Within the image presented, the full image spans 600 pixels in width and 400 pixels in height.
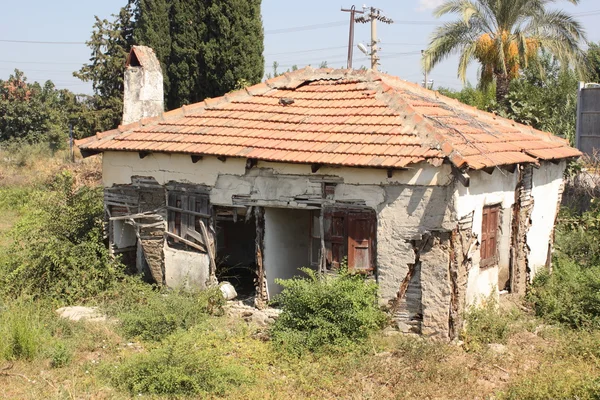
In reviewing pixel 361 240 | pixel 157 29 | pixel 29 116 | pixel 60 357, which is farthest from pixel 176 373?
pixel 29 116

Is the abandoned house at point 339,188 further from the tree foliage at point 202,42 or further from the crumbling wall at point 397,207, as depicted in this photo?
the tree foliage at point 202,42

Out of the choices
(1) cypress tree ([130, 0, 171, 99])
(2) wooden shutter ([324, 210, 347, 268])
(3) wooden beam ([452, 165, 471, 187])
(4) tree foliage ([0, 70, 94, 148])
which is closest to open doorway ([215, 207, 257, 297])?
(2) wooden shutter ([324, 210, 347, 268])

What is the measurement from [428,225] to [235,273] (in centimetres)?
491

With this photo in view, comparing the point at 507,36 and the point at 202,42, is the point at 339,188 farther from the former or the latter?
the point at 202,42

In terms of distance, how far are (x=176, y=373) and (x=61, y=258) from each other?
15.4 feet

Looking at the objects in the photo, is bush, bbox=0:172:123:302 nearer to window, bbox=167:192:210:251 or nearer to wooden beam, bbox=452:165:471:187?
window, bbox=167:192:210:251

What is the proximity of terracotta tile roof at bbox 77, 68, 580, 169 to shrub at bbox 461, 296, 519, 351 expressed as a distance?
2.18 metres

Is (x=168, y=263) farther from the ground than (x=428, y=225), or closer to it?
closer to it

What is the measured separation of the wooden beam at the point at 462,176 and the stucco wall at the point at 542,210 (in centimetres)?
327

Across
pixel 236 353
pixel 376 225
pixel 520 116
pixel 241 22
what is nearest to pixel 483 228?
pixel 376 225

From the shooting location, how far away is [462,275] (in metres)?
9.83

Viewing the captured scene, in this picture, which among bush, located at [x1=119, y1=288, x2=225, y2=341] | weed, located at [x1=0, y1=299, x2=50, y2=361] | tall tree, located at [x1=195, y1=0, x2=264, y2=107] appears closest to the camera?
weed, located at [x1=0, y1=299, x2=50, y2=361]

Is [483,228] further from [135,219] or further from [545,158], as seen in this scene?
[135,219]

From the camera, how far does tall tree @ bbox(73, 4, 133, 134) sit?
1081 inches
